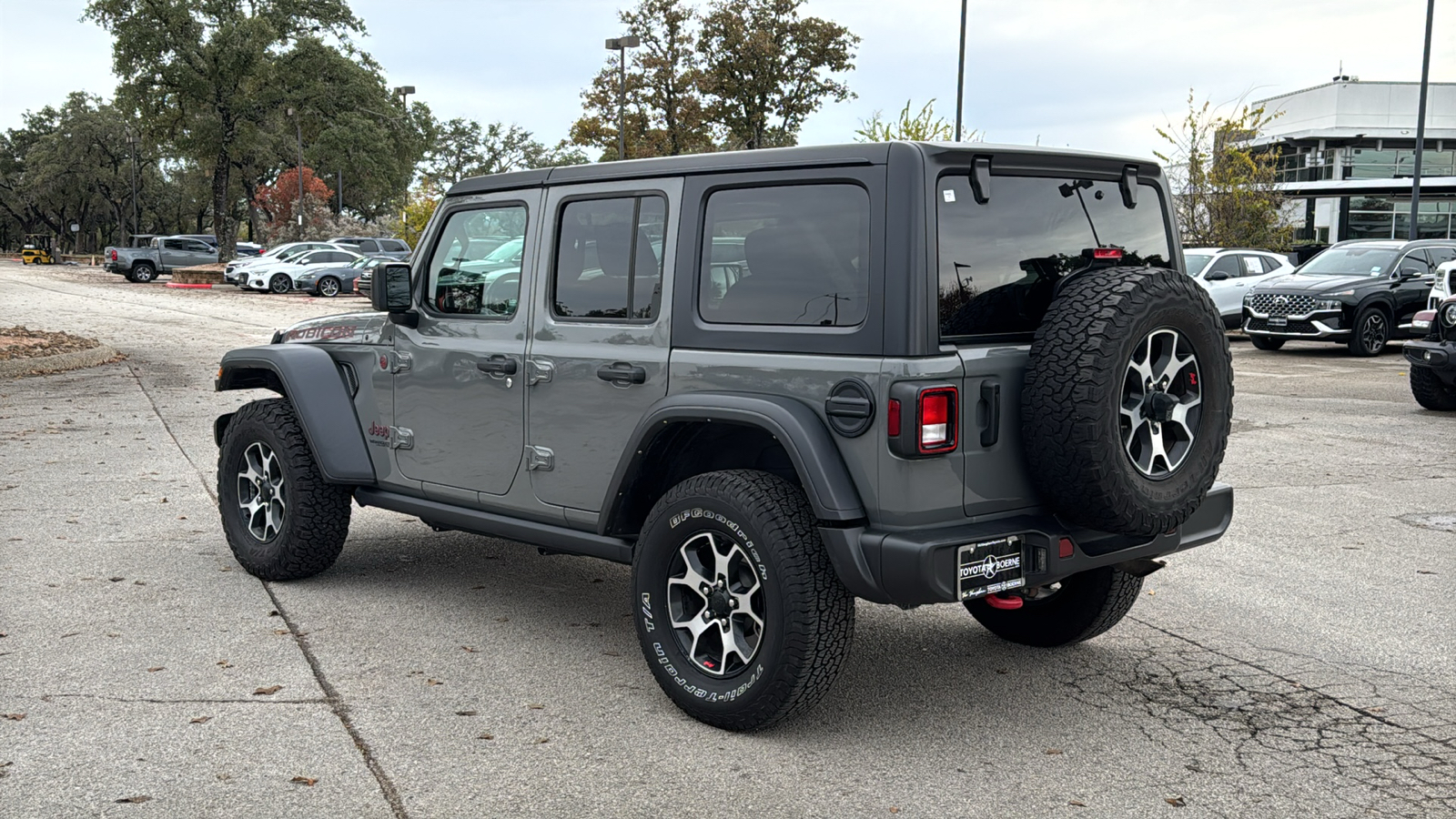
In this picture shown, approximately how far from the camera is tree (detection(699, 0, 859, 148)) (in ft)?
175

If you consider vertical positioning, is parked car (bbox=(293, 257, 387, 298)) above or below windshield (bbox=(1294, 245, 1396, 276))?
below

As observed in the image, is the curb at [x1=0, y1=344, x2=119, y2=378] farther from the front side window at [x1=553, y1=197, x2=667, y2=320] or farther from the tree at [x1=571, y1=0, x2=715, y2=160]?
the tree at [x1=571, y1=0, x2=715, y2=160]

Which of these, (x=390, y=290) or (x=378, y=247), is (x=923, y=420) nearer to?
(x=390, y=290)

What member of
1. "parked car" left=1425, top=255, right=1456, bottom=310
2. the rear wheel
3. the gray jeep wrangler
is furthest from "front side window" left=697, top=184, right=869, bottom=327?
the rear wheel

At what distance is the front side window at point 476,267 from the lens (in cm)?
543

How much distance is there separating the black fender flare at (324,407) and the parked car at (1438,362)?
10.6 metres

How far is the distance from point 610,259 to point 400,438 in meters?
1.50

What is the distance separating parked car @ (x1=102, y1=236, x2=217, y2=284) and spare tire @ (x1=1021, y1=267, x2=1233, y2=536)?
50.7 meters

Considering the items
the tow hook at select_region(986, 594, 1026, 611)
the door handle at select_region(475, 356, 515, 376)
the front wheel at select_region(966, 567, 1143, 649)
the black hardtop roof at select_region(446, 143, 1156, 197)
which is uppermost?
the black hardtop roof at select_region(446, 143, 1156, 197)

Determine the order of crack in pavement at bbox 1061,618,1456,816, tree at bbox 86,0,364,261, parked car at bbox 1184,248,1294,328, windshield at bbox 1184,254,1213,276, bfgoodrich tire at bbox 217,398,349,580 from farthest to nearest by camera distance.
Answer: tree at bbox 86,0,364,261, windshield at bbox 1184,254,1213,276, parked car at bbox 1184,248,1294,328, bfgoodrich tire at bbox 217,398,349,580, crack in pavement at bbox 1061,618,1456,816

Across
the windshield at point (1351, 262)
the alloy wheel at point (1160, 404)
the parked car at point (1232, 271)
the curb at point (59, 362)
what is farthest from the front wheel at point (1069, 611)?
the parked car at point (1232, 271)

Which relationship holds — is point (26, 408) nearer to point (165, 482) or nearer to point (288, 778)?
point (165, 482)

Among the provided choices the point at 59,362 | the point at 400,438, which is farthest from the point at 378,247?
the point at 400,438

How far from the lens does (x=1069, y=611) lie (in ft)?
17.2
